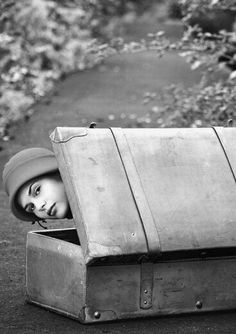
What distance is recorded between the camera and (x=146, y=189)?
3693 millimetres

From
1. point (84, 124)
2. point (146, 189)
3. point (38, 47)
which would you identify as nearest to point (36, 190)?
point (146, 189)

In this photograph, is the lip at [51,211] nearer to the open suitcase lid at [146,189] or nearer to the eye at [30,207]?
the eye at [30,207]

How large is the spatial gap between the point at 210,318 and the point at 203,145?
74 centimetres

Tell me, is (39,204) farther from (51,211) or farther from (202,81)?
(202,81)

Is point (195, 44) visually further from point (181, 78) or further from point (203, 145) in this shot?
point (181, 78)

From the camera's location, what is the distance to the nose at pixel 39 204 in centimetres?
389

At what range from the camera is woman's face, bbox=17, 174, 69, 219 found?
388 cm

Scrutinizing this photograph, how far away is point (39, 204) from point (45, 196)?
0.05 metres

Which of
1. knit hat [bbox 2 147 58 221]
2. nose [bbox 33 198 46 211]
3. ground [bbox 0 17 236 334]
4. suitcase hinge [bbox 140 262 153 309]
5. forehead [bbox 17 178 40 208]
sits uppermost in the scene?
knit hat [bbox 2 147 58 221]

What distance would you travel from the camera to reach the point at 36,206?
390 cm

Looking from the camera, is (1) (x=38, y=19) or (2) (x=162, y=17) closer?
(1) (x=38, y=19)

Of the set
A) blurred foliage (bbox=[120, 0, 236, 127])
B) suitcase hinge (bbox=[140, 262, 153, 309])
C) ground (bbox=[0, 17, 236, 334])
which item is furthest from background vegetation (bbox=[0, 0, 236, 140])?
suitcase hinge (bbox=[140, 262, 153, 309])

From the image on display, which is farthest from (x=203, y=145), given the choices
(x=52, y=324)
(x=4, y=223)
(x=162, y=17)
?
(x=162, y=17)

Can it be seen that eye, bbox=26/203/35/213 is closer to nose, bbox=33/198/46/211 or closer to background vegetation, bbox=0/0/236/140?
nose, bbox=33/198/46/211
